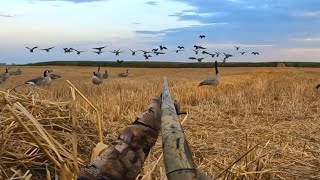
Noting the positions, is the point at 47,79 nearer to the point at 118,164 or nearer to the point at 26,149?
the point at 26,149

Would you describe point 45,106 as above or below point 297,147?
above

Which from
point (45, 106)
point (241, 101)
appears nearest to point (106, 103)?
point (241, 101)

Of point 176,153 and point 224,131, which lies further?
point 224,131

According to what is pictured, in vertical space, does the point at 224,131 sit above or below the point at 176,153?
below

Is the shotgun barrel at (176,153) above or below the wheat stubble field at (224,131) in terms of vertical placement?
above

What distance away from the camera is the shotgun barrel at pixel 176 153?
107 cm

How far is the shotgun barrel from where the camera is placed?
3.50ft

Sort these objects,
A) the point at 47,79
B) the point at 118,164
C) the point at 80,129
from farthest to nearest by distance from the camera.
Answer: the point at 47,79 < the point at 80,129 < the point at 118,164

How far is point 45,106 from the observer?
13.2ft

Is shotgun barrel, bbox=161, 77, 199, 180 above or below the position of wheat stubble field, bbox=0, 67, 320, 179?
above

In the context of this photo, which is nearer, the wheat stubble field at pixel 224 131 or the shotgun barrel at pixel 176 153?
the shotgun barrel at pixel 176 153

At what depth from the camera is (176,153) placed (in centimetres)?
111

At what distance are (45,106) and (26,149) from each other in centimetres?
83

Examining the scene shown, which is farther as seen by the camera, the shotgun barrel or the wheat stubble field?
the wheat stubble field
